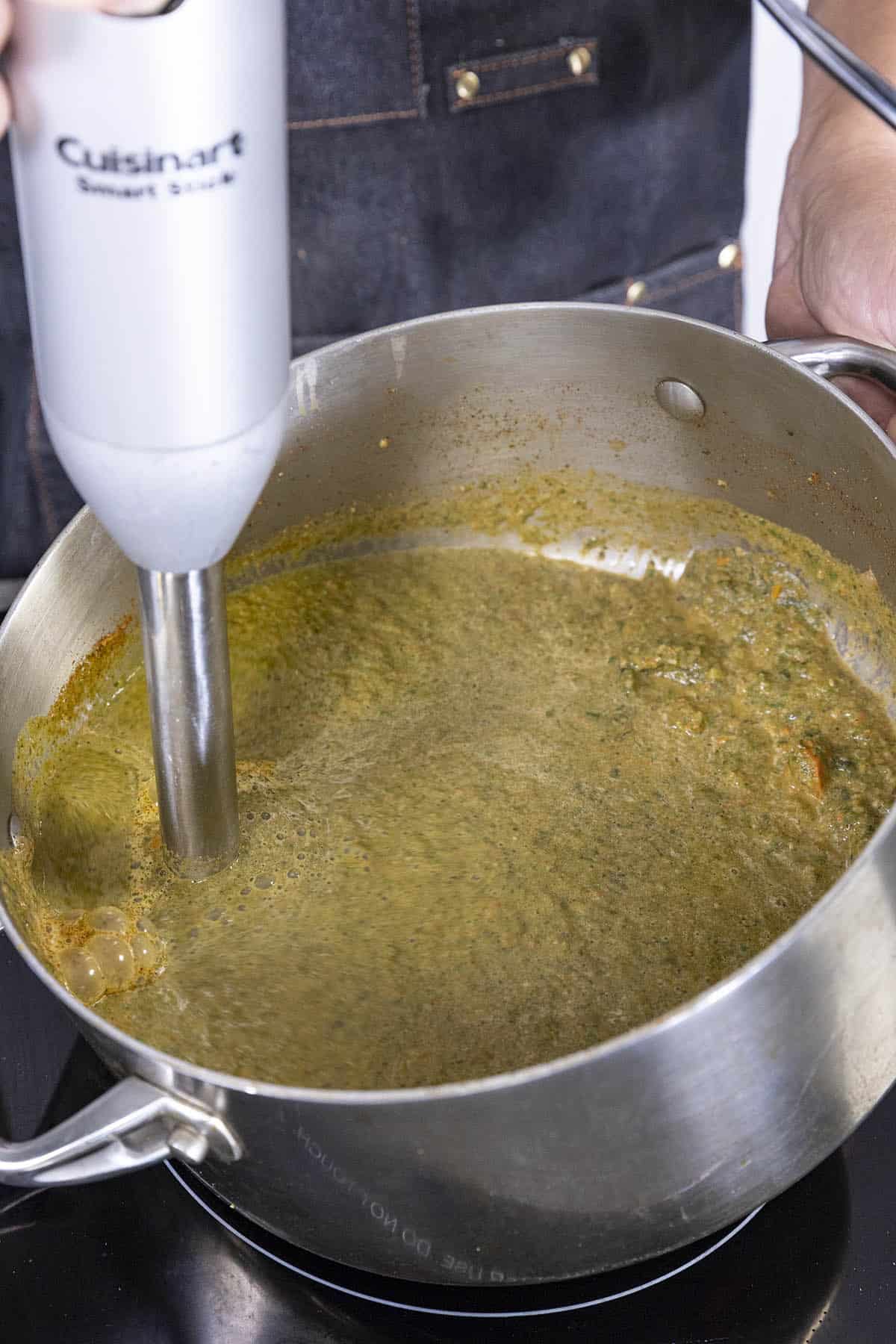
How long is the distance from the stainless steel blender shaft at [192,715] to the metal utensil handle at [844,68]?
0.47m

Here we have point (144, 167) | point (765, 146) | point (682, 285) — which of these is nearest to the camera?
point (144, 167)

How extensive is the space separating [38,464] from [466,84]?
45cm

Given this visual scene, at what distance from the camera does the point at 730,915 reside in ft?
2.54

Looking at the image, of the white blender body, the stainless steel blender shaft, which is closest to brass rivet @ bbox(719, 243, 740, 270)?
the stainless steel blender shaft

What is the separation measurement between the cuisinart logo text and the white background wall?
1.59 meters

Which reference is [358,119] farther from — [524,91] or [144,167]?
[144,167]

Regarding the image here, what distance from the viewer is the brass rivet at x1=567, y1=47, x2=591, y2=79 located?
1070 millimetres

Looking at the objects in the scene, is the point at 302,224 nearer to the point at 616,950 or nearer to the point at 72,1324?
the point at 616,950

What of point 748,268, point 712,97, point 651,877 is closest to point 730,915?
point 651,877

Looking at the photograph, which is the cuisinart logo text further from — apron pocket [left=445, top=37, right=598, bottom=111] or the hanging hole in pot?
apron pocket [left=445, top=37, right=598, bottom=111]

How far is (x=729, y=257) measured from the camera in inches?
49.9

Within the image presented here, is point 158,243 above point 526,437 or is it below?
above

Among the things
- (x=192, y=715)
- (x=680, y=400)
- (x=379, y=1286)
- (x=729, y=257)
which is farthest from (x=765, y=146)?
(x=379, y=1286)

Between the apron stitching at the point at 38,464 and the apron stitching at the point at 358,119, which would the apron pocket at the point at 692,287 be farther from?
the apron stitching at the point at 38,464
